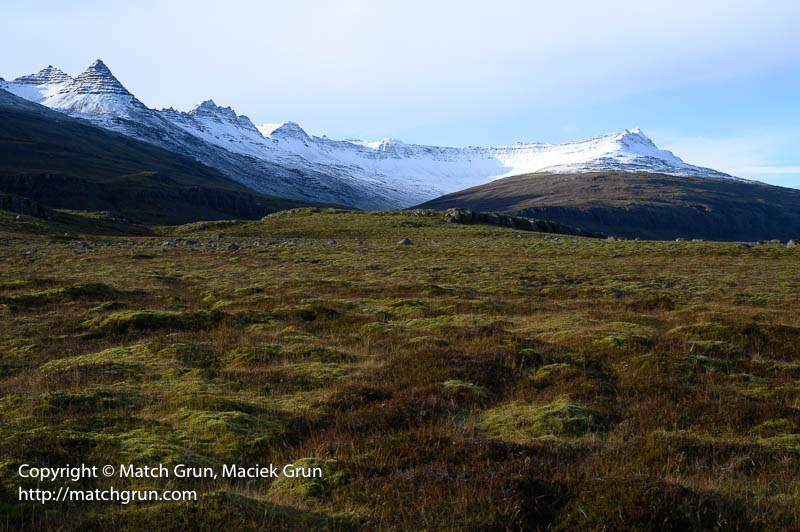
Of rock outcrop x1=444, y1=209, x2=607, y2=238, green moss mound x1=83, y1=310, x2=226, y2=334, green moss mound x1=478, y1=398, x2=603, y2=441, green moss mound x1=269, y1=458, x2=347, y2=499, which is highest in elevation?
rock outcrop x1=444, y1=209, x2=607, y2=238

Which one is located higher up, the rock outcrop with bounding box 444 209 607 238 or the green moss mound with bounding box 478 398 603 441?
the rock outcrop with bounding box 444 209 607 238

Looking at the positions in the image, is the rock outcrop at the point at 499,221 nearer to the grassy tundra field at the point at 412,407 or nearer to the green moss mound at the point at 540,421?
the grassy tundra field at the point at 412,407

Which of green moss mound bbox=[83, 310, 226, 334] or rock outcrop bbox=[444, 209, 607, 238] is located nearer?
green moss mound bbox=[83, 310, 226, 334]

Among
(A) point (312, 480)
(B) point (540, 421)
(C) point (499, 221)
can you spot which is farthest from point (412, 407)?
(C) point (499, 221)

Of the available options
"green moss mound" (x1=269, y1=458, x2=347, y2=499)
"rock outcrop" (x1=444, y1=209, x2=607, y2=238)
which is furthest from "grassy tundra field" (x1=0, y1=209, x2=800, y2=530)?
"rock outcrop" (x1=444, y1=209, x2=607, y2=238)

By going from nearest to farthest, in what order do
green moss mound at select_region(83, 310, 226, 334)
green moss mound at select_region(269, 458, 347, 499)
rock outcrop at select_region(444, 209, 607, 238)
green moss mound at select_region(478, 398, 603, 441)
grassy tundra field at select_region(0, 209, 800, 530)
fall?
grassy tundra field at select_region(0, 209, 800, 530)
green moss mound at select_region(269, 458, 347, 499)
green moss mound at select_region(478, 398, 603, 441)
green moss mound at select_region(83, 310, 226, 334)
rock outcrop at select_region(444, 209, 607, 238)

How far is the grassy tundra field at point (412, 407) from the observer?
6246mm

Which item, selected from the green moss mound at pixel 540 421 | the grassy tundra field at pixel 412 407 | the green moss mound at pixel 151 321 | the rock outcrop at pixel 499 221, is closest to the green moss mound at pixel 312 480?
the grassy tundra field at pixel 412 407

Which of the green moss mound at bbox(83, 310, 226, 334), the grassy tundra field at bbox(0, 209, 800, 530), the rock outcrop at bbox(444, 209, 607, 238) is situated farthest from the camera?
the rock outcrop at bbox(444, 209, 607, 238)

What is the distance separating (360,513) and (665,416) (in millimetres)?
6865

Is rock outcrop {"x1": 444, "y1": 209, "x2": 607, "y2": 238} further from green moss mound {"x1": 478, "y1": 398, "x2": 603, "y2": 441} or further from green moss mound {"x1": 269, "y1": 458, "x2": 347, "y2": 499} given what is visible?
green moss mound {"x1": 269, "y1": 458, "x2": 347, "y2": 499}

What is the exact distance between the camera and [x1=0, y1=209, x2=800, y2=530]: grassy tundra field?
20.5 feet

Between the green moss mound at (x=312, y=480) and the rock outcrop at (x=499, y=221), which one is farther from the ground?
the rock outcrop at (x=499, y=221)

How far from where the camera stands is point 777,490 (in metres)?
6.81
